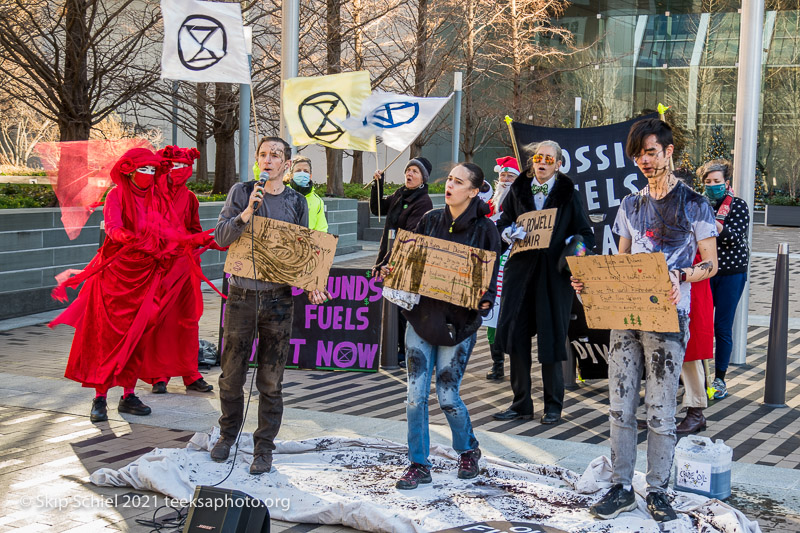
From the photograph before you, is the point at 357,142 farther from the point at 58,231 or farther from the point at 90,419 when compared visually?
the point at 58,231

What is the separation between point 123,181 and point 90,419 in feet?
5.60

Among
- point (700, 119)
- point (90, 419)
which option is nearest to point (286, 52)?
point (90, 419)

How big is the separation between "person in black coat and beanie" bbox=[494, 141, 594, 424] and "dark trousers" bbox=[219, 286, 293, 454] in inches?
78.4

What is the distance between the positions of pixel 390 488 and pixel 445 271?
120cm

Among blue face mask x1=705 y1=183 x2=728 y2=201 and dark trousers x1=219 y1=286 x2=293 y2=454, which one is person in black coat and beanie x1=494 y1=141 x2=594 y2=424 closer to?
blue face mask x1=705 y1=183 x2=728 y2=201

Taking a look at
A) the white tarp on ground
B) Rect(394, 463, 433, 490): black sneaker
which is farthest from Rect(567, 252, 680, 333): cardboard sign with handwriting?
Rect(394, 463, 433, 490): black sneaker

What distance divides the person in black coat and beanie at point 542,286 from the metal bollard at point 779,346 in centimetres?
176

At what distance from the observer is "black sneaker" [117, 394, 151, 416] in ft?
22.7

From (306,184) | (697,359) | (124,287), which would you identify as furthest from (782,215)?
(124,287)

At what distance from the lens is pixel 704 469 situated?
509 cm

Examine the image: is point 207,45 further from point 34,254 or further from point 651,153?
point 34,254

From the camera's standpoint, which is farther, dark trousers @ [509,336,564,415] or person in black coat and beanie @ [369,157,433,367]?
person in black coat and beanie @ [369,157,433,367]

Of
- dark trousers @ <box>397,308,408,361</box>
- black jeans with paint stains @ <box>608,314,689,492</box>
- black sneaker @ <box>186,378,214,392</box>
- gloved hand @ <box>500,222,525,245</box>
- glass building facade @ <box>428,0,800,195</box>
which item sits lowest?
black sneaker @ <box>186,378,214,392</box>

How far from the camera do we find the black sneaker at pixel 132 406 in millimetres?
6906
